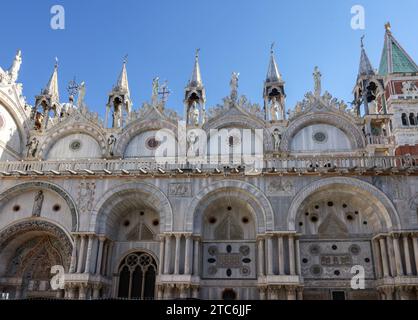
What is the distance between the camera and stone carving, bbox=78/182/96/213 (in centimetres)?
2177

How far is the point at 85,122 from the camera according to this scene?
1080 inches

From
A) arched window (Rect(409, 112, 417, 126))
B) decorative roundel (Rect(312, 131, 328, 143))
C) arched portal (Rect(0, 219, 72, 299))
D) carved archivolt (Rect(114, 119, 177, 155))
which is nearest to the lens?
arched portal (Rect(0, 219, 72, 299))

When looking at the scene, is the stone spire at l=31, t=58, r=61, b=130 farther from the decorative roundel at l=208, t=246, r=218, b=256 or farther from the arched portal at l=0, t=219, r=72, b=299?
the decorative roundel at l=208, t=246, r=218, b=256

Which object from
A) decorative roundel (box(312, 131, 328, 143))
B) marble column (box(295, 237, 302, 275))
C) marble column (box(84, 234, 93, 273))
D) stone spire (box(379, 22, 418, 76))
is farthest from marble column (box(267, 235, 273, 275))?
stone spire (box(379, 22, 418, 76))

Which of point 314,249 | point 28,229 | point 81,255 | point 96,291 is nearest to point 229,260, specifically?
point 314,249

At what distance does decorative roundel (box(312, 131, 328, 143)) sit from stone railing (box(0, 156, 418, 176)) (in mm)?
3573

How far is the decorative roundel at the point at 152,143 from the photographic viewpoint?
87.2 feet

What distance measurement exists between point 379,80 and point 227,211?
13588 millimetres

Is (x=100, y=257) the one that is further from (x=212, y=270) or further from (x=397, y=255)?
(x=397, y=255)

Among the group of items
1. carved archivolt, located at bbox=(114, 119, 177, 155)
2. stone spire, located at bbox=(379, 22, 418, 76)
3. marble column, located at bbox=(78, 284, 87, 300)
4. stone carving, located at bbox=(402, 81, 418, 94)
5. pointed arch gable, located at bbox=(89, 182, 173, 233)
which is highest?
stone spire, located at bbox=(379, 22, 418, 76)

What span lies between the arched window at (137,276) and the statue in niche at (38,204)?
5.62 metres

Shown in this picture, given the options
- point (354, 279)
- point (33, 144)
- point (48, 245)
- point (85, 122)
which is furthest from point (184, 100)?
point (354, 279)

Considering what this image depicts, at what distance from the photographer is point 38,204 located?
2267cm
